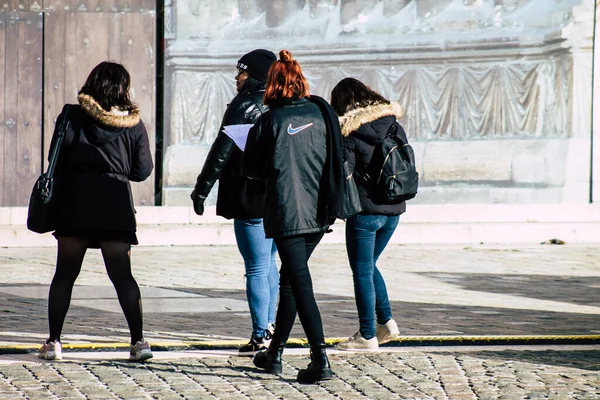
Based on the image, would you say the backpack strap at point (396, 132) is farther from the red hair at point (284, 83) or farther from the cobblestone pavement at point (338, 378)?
the cobblestone pavement at point (338, 378)

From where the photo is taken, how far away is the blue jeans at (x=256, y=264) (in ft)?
24.3

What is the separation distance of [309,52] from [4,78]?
12.1ft

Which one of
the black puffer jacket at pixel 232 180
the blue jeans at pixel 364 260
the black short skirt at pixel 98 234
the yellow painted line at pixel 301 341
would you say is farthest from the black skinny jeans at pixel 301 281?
the yellow painted line at pixel 301 341

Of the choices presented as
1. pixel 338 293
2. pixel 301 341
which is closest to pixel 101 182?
pixel 301 341

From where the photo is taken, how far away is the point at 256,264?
744 cm

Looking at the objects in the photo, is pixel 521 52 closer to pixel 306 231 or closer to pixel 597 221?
pixel 597 221

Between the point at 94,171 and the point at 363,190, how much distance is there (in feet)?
5.46

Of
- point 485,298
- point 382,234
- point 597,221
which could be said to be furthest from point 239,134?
point 597,221

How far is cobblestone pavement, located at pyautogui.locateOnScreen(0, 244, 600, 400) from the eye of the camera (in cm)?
648

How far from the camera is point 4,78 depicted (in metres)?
15.2

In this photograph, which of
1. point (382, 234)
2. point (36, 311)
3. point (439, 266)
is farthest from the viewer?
point (439, 266)

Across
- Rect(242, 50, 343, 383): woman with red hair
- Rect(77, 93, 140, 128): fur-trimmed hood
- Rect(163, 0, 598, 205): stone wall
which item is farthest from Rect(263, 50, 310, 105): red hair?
Rect(163, 0, 598, 205): stone wall

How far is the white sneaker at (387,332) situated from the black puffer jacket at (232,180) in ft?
3.93

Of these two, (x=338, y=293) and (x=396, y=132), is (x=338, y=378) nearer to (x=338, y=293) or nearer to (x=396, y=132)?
(x=396, y=132)
